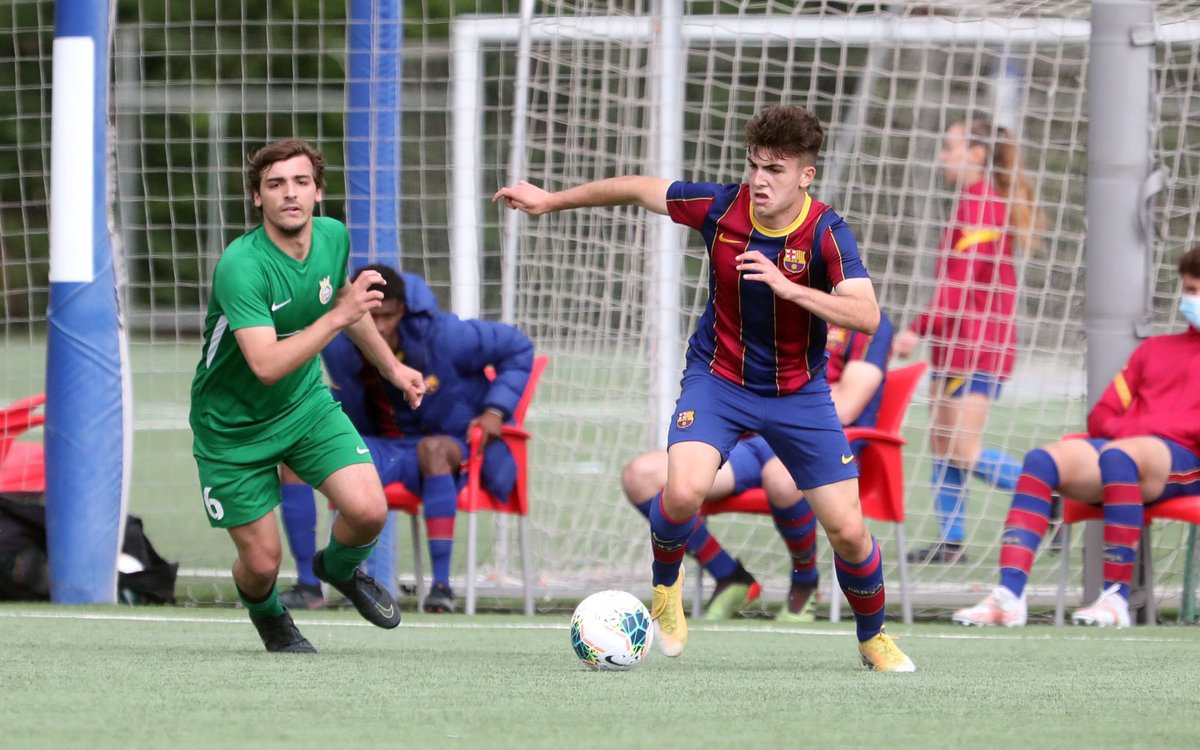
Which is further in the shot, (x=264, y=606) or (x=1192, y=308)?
(x=1192, y=308)

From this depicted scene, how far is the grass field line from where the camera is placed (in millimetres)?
6453

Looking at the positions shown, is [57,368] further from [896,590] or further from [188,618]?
[896,590]

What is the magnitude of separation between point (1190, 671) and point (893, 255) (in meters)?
3.65

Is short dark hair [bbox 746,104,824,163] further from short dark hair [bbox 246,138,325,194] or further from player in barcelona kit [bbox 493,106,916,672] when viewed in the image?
short dark hair [bbox 246,138,325,194]

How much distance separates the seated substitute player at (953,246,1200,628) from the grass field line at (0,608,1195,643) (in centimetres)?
29

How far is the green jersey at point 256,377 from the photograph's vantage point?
5.29m

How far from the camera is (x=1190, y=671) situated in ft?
17.0

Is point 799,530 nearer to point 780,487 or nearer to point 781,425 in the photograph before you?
point 780,487

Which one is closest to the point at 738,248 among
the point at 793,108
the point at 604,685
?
the point at 793,108

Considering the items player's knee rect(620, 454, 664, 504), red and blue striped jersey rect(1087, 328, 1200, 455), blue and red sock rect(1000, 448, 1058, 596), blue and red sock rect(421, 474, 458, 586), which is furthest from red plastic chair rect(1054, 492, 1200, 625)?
blue and red sock rect(421, 474, 458, 586)

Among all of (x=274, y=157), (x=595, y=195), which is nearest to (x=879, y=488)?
(x=595, y=195)

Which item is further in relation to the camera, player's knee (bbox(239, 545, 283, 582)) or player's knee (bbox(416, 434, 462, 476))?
player's knee (bbox(416, 434, 462, 476))

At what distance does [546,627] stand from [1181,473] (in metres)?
2.47

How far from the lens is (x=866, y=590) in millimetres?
5156
